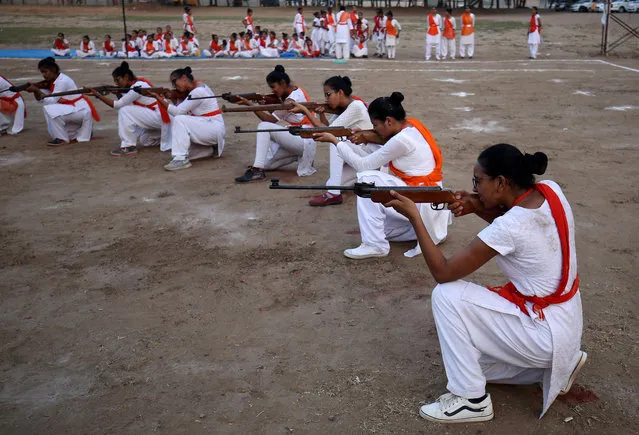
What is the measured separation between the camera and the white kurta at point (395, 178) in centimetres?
551

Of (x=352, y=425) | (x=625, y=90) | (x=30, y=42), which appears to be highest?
(x=30, y=42)

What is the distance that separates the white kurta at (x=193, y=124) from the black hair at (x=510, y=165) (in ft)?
20.1

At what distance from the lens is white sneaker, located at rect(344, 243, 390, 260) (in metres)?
5.68

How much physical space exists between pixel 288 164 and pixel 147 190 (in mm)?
1986

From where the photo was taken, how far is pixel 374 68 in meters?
18.7

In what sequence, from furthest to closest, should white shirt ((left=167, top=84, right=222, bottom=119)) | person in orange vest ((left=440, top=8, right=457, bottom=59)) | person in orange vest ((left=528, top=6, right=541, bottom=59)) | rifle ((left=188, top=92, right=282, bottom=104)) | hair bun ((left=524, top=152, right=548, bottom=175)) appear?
person in orange vest ((left=440, top=8, right=457, bottom=59)), person in orange vest ((left=528, top=6, right=541, bottom=59)), white shirt ((left=167, top=84, right=222, bottom=119)), rifle ((left=188, top=92, right=282, bottom=104)), hair bun ((left=524, top=152, right=548, bottom=175))

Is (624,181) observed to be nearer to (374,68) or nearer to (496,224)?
(496,224)

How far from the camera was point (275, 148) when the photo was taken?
8.39 metres

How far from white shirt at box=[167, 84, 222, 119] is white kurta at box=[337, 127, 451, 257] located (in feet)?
12.1

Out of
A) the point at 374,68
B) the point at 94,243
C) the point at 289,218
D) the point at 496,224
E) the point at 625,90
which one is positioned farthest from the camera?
the point at 374,68

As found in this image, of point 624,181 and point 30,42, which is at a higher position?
point 30,42

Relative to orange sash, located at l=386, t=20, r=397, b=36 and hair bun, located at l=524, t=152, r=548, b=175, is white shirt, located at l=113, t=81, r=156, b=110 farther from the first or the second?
orange sash, located at l=386, t=20, r=397, b=36

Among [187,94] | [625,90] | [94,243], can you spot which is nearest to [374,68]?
[625,90]

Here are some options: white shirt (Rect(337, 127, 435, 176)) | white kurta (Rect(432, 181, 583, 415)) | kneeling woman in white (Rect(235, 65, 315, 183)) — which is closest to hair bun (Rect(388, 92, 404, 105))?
white shirt (Rect(337, 127, 435, 176))
